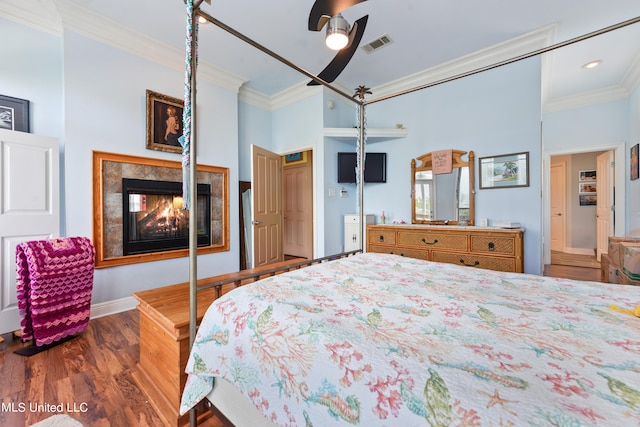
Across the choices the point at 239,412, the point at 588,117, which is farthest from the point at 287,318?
the point at 588,117

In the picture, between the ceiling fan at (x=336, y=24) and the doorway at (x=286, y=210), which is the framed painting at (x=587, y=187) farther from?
the ceiling fan at (x=336, y=24)

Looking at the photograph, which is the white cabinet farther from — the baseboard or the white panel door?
the white panel door

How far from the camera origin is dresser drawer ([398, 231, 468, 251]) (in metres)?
3.01

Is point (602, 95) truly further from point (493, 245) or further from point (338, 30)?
point (338, 30)

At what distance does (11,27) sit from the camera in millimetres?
2441

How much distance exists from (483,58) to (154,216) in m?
4.37

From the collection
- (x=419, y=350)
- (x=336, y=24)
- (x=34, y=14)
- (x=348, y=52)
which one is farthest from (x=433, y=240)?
(x=34, y=14)

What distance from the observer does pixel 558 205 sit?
579 centimetres

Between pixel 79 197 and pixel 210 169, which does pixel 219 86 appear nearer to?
pixel 210 169

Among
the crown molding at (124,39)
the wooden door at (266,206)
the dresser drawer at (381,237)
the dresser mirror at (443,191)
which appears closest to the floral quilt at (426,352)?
the dresser drawer at (381,237)

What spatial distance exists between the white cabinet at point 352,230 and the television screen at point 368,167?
578 mm

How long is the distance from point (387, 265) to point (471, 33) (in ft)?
9.31

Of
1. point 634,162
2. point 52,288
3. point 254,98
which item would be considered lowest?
point 52,288

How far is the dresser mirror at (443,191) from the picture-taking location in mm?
3430
